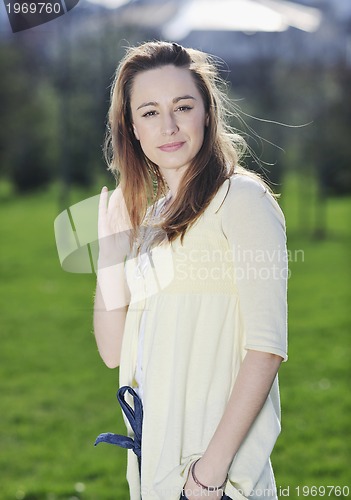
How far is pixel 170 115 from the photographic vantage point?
48.4 inches

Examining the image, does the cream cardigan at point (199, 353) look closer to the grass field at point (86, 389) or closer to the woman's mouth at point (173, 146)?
the woman's mouth at point (173, 146)

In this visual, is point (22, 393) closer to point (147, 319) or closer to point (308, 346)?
point (308, 346)

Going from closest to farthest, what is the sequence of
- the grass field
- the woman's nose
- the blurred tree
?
1. the woman's nose
2. the grass field
3. the blurred tree

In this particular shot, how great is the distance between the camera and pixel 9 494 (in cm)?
286

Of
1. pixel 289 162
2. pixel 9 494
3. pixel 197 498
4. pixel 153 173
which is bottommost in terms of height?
pixel 289 162

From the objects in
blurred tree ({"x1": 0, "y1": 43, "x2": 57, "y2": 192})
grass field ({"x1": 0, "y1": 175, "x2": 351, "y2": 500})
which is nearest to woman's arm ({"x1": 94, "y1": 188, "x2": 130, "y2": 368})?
grass field ({"x1": 0, "y1": 175, "x2": 351, "y2": 500})

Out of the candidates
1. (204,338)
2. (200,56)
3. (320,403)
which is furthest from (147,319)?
(320,403)

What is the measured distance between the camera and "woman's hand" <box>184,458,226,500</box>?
43.9 inches

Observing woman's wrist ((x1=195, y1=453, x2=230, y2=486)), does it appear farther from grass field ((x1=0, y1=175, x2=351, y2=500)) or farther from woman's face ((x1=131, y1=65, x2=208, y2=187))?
grass field ((x1=0, y1=175, x2=351, y2=500))

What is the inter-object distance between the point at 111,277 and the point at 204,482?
1.29ft

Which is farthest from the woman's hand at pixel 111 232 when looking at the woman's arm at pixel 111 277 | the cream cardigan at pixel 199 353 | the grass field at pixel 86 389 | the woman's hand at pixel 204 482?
the grass field at pixel 86 389

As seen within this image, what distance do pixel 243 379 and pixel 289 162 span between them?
26.1 ft

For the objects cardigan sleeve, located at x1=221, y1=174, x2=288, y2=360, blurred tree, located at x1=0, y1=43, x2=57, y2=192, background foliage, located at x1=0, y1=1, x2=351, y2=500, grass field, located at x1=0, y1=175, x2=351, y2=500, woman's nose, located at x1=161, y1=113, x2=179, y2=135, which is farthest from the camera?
blurred tree, located at x1=0, y1=43, x2=57, y2=192

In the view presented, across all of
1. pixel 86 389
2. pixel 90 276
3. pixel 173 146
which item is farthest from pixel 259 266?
pixel 90 276
